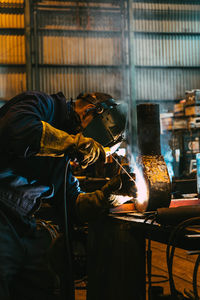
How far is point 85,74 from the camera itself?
9023mm

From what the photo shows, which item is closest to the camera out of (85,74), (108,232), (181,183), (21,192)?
(21,192)

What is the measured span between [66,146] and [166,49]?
331 inches

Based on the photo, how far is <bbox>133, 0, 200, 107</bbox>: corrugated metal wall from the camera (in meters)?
9.23

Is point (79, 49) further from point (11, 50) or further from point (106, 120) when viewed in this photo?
point (106, 120)

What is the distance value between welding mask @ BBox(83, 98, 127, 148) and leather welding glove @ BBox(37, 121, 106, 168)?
7.9 inches

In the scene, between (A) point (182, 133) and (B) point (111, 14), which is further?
(B) point (111, 14)

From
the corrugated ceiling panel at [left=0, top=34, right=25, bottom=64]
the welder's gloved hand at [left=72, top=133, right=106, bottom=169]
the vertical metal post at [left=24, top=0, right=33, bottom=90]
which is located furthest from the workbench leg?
the corrugated ceiling panel at [left=0, top=34, right=25, bottom=64]

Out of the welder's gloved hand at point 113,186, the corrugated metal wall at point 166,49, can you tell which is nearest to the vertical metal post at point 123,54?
the corrugated metal wall at point 166,49

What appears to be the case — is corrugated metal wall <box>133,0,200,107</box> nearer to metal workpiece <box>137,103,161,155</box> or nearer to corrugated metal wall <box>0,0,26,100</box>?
corrugated metal wall <box>0,0,26,100</box>

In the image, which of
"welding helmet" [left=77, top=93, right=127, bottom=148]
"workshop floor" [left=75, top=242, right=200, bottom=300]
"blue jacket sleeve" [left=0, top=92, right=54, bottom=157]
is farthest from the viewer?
"workshop floor" [left=75, top=242, right=200, bottom=300]

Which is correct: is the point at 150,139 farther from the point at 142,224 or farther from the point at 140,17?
the point at 140,17

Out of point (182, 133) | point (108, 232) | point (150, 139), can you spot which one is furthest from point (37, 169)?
point (182, 133)

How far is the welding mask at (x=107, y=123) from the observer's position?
1738mm

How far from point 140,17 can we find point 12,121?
8652 millimetres
